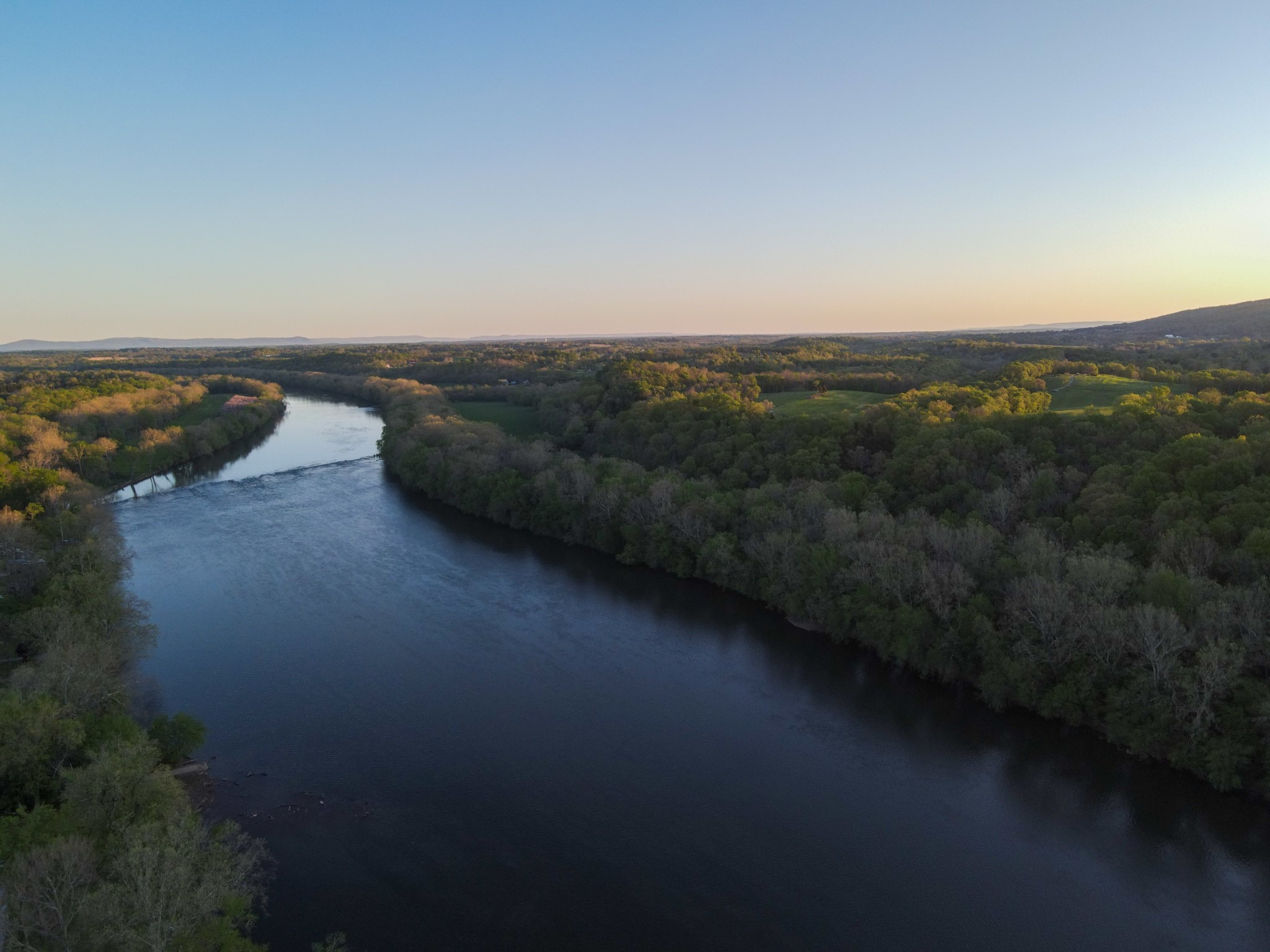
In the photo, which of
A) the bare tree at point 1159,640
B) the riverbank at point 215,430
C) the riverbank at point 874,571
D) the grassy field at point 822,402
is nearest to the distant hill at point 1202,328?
the grassy field at point 822,402

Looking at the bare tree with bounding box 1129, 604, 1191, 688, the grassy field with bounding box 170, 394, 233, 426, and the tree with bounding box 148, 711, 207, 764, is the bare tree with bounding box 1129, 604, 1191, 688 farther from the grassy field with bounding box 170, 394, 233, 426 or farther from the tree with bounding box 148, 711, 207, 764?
the grassy field with bounding box 170, 394, 233, 426

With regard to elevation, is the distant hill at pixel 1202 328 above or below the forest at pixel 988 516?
above

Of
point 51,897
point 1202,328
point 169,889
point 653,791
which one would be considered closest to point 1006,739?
point 653,791

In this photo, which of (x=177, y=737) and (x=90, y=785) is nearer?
(x=90, y=785)

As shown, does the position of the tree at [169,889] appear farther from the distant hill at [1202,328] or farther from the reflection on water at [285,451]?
the distant hill at [1202,328]

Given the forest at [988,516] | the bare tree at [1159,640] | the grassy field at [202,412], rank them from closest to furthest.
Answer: the bare tree at [1159,640] < the forest at [988,516] < the grassy field at [202,412]

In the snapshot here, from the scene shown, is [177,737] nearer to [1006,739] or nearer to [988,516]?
[1006,739]

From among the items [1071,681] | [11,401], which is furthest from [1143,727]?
[11,401]
